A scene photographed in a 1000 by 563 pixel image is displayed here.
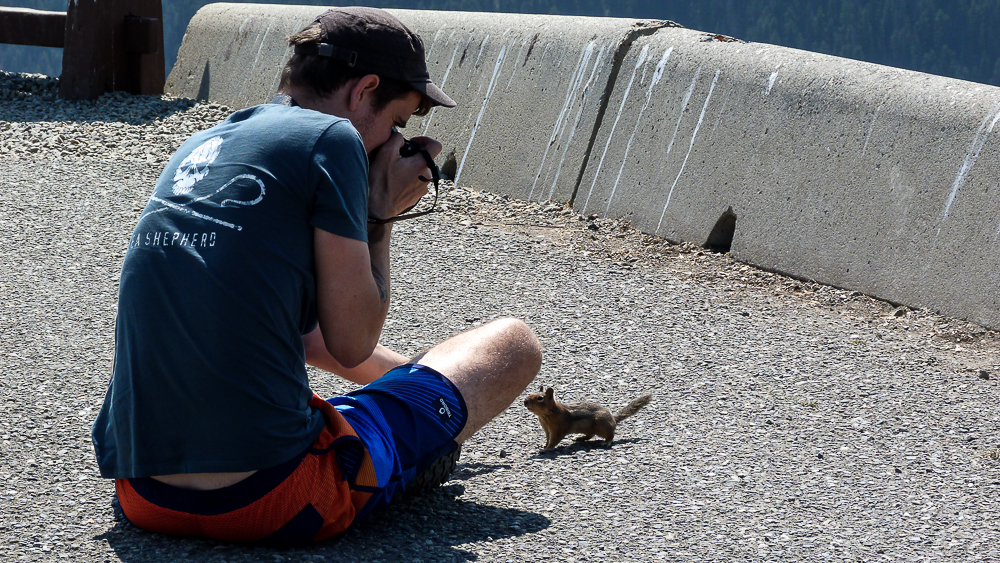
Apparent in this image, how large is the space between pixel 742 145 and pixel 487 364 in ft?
11.8

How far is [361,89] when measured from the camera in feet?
8.18

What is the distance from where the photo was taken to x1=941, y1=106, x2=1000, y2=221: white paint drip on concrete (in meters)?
4.82

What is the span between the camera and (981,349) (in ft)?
14.8

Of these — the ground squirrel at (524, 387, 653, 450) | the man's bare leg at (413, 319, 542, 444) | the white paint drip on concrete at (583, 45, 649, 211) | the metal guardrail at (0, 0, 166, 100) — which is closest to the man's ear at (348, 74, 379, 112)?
the man's bare leg at (413, 319, 542, 444)

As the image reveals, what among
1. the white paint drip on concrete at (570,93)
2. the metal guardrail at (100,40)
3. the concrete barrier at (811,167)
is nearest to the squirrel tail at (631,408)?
the concrete barrier at (811,167)

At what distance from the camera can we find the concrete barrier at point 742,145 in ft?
16.2

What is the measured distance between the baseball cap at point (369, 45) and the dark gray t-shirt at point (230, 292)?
27 centimetres

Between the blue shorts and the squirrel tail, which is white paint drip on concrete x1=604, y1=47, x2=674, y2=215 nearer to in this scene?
the squirrel tail

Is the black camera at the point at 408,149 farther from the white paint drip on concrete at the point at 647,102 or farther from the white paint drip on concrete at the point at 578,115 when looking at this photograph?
the white paint drip on concrete at the point at 578,115

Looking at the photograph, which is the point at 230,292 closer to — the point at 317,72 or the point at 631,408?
the point at 317,72

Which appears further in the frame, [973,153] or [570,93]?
[570,93]

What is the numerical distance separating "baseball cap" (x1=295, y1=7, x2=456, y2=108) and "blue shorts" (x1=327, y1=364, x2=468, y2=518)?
0.81 meters

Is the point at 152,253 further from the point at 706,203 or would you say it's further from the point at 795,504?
the point at 706,203

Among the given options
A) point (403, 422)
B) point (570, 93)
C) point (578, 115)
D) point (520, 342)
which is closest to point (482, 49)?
point (570, 93)
